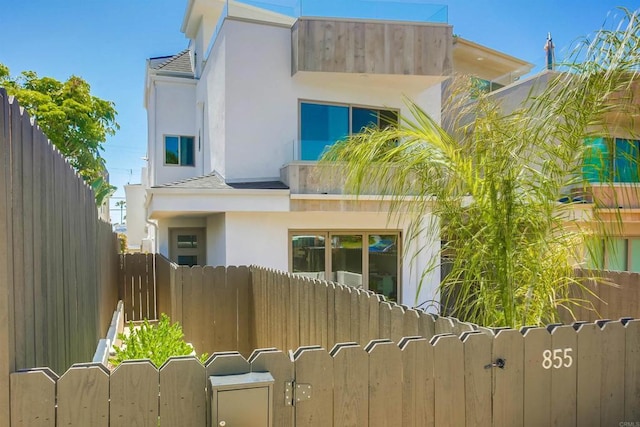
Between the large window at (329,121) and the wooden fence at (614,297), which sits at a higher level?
the large window at (329,121)

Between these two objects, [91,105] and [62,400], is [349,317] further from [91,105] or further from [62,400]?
[91,105]

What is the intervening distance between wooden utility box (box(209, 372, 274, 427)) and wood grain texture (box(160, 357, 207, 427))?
0.09m

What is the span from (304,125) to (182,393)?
30.9 feet

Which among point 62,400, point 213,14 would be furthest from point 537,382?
point 213,14

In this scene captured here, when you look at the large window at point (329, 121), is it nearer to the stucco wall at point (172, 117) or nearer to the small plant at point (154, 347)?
the stucco wall at point (172, 117)

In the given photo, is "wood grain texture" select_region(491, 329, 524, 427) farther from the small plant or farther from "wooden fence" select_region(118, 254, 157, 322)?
"wooden fence" select_region(118, 254, 157, 322)

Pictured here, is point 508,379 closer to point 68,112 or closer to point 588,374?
point 588,374

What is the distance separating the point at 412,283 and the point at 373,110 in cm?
459

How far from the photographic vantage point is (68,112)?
1672cm

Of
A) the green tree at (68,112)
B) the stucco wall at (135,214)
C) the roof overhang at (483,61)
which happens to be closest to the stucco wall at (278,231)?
the roof overhang at (483,61)

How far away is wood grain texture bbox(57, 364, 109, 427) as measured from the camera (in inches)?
79.5

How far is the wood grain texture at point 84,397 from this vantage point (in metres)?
2.02

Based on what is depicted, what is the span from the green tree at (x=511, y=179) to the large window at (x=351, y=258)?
6.99 m

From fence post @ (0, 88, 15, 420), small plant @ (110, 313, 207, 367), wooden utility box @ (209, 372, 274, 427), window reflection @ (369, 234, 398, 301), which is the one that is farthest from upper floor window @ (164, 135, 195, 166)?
wooden utility box @ (209, 372, 274, 427)
